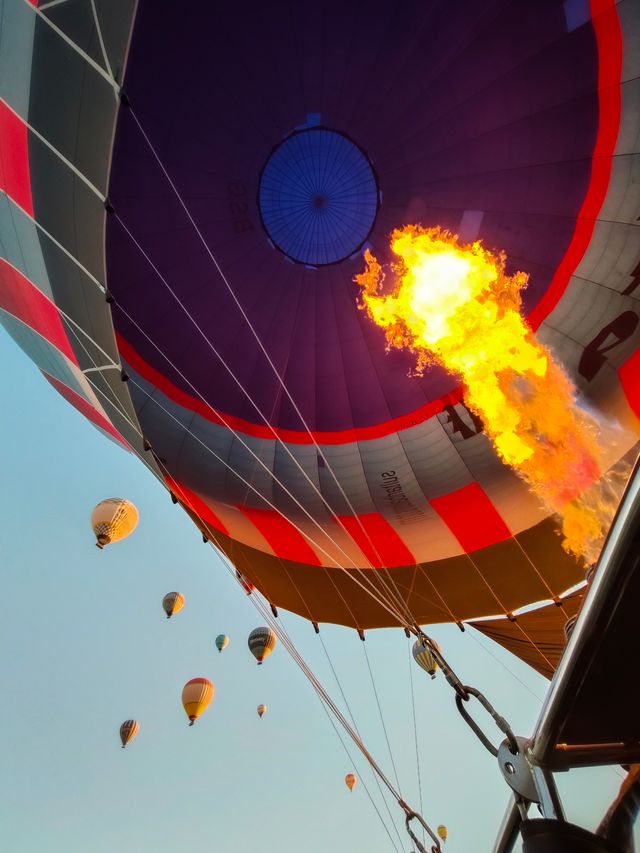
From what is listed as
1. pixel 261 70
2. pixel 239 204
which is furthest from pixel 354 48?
pixel 239 204

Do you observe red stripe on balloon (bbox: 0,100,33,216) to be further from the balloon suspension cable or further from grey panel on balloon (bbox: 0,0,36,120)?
the balloon suspension cable

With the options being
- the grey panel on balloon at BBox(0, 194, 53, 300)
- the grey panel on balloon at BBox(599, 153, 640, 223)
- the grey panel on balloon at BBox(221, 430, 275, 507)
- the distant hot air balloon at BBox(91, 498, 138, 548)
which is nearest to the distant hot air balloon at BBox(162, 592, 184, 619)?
the distant hot air balloon at BBox(91, 498, 138, 548)

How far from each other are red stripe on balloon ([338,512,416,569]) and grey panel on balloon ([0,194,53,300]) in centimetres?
424

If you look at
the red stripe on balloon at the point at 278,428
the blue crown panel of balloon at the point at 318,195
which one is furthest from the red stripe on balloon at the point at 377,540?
the blue crown panel of balloon at the point at 318,195

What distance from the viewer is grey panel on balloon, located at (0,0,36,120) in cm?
325

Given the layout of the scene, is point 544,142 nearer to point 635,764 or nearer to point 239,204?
point 239,204

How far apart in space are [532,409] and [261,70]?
4.42 meters

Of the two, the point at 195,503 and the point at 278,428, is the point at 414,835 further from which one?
the point at 195,503

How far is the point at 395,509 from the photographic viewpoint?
5.71 meters

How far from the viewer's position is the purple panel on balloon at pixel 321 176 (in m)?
4.17

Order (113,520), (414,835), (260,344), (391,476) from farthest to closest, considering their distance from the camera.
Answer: (113,520) → (391,476) → (260,344) → (414,835)

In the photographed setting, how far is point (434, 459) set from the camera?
5.45 meters

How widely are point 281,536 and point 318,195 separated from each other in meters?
4.21

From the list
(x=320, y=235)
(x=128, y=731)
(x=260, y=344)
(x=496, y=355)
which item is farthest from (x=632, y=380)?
(x=128, y=731)
